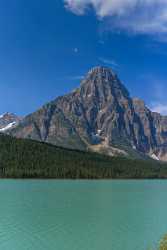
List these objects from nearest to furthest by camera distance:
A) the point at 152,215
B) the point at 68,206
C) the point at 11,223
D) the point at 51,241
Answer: the point at 51,241
the point at 11,223
the point at 152,215
the point at 68,206

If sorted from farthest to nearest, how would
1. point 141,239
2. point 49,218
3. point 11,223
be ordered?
point 49,218
point 11,223
point 141,239

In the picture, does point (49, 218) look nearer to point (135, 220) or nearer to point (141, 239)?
point (135, 220)

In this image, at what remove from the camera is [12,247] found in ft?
165

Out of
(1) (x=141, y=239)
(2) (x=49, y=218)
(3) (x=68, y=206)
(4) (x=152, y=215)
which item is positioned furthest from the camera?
(3) (x=68, y=206)

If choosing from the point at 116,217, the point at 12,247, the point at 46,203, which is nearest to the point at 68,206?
the point at 46,203

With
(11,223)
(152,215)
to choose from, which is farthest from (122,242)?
(152,215)

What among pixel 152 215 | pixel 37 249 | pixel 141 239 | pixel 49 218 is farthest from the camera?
pixel 152 215

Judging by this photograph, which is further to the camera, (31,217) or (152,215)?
(152,215)

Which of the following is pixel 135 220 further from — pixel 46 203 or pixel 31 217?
pixel 46 203

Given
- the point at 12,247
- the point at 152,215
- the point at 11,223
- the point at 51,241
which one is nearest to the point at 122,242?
the point at 51,241

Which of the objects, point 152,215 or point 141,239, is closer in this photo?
point 141,239

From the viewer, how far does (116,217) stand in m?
79.2

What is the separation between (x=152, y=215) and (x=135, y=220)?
33.3 ft

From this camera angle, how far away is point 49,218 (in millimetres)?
74625
